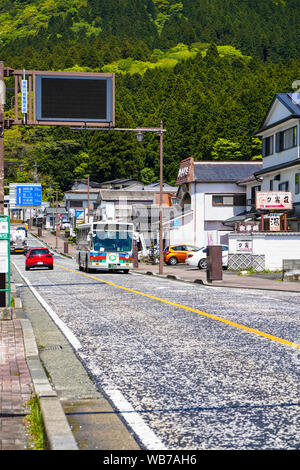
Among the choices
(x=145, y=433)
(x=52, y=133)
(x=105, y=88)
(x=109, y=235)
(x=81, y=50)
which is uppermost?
(x=81, y=50)

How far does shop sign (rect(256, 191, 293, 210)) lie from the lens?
1442 inches

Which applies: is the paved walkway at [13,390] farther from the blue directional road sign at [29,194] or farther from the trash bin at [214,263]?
the blue directional road sign at [29,194]

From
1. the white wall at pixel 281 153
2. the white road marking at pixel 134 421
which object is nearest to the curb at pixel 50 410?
the white road marking at pixel 134 421

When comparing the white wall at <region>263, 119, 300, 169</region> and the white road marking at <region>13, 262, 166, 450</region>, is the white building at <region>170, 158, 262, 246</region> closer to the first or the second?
the white wall at <region>263, 119, 300, 169</region>

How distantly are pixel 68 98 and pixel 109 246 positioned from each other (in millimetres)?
17039

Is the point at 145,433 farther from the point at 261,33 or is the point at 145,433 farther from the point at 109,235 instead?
Answer: the point at 261,33

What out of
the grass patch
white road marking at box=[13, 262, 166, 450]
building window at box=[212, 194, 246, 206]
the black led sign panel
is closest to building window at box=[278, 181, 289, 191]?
building window at box=[212, 194, 246, 206]

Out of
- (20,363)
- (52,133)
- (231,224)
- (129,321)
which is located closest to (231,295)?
(129,321)

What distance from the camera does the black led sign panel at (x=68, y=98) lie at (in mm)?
19453

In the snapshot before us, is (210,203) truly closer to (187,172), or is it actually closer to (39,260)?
(187,172)

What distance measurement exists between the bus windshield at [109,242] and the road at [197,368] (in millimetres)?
20178

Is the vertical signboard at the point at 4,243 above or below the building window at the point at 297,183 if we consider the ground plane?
below
